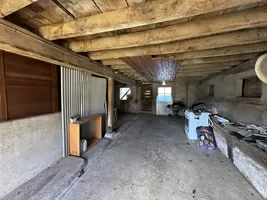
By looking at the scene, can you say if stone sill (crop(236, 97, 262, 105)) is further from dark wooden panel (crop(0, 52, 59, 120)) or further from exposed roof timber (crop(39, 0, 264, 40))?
dark wooden panel (crop(0, 52, 59, 120))

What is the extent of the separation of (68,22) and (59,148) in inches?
87.3

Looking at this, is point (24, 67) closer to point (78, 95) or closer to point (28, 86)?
point (28, 86)

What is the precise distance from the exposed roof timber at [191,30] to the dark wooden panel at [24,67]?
29.8 inches

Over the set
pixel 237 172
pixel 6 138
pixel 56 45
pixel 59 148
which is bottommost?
pixel 237 172

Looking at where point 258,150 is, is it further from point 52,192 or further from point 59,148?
point 59,148

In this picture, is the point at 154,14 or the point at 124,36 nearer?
the point at 154,14

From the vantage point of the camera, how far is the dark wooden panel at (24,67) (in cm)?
Answer: 166

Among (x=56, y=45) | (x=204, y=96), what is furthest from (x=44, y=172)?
(x=204, y=96)

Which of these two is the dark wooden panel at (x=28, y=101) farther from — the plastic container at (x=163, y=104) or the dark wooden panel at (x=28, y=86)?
the plastic container at (x=163, y=104)

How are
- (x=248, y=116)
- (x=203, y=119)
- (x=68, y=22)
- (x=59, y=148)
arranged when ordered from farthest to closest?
(x=203, y=119) < (x=248, y=116) < (x=59, y=148) < (x=68, y=22)

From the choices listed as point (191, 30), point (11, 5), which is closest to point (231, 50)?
point (191, 30)

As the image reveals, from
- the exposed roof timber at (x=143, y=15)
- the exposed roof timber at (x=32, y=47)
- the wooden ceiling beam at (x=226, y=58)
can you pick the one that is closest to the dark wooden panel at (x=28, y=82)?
the exposed roof timber at (x=32, y=47)

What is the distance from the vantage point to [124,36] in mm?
1699

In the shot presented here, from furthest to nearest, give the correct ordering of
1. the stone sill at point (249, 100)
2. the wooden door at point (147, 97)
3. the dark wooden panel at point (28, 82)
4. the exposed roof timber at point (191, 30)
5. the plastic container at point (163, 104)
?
the wooden door at point (147, 97), the plastic container at point (163, 104), the stone sill at point (249, 100), the dark wooden panel at point (28, 82), the exposed roof timber at point (191, 30)
